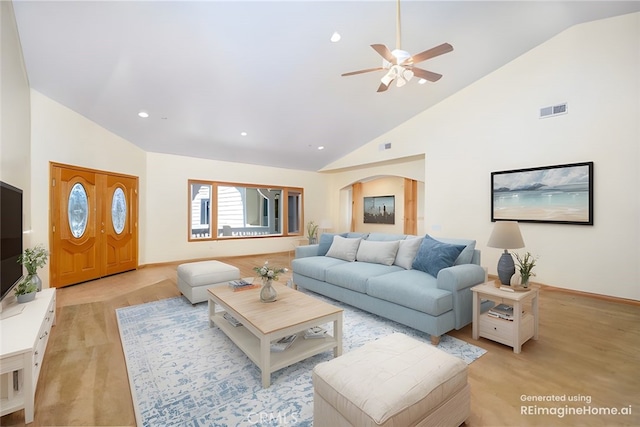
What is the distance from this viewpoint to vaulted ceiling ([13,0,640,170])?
119 inches

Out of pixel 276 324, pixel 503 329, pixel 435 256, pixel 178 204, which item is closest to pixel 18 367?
pixel 276 324

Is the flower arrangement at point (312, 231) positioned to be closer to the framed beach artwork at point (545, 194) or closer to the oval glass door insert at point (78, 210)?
the framed beach artwork at point (545, 194)

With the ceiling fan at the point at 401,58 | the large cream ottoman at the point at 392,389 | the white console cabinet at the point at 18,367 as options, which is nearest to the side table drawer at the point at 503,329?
the large cream ottoman at the point at 392,389

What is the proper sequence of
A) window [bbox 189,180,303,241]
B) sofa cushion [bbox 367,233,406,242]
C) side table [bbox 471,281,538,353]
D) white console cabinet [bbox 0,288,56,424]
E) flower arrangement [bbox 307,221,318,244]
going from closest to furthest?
white console cabinet [bbox 0,288,56,424] → side table [bbox 471,281,538,353] → sofa cushion [bbox 367,233,406,242] → window [bbox 189,180,303,241] → flower arrangement [bbox 307,221,318,244]

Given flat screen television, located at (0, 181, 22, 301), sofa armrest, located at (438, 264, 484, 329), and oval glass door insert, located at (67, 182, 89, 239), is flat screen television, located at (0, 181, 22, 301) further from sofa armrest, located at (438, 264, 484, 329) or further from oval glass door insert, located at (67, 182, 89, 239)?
sofa armrest, located at (438, 264, 484, 329)

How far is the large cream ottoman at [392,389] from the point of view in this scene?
126 centimetres

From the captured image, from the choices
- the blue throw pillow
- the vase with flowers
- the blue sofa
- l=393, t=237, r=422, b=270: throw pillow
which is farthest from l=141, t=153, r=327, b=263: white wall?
the blue throw pillow

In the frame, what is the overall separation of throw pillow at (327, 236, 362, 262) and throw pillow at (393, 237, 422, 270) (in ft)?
2.23

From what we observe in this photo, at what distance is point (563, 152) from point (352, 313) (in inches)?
158

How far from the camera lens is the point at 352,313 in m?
3.36

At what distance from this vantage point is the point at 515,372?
2.15 meters

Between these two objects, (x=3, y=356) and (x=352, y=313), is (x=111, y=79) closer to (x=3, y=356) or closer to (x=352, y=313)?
(x=3, y=356)

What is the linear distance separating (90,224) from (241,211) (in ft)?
11.5

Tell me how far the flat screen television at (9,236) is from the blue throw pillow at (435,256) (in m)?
3.82
